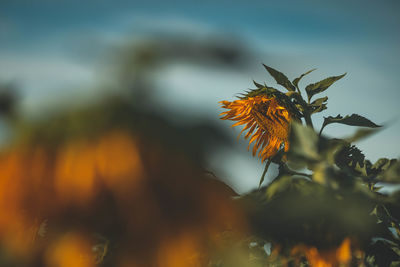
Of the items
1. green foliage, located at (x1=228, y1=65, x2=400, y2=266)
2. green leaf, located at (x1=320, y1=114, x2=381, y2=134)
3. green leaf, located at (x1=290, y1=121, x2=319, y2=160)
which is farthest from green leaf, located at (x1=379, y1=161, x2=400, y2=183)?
green leaf, located at (x1=320, y1=114, x2=381, y2=134)

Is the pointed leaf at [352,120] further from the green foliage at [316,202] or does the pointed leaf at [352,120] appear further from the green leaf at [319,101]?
the green foliage at [316,202]

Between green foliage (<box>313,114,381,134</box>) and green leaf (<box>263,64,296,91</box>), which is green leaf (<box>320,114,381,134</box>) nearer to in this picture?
green foliage (<box>313,114,381,134</box>)

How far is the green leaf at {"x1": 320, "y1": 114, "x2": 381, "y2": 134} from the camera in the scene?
1029 mm

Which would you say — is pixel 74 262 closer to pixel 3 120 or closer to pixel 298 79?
pixel 3 120

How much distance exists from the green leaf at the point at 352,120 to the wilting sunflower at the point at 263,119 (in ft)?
0.46

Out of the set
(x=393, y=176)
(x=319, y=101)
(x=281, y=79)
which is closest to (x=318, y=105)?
(x=319, y=101)

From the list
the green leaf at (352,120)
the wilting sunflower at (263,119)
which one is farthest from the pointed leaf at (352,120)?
the wilting sunflower at (263,119)

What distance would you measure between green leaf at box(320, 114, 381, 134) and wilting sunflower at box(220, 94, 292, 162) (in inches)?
5.5

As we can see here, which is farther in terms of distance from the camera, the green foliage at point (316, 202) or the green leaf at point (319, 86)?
the green leaf at point (319, 86)

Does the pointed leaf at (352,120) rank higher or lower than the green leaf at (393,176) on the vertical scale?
higher

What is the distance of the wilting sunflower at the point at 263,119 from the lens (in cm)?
119

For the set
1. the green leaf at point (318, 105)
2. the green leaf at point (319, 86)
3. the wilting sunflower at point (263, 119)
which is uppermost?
the green leaf at point (319, 86)

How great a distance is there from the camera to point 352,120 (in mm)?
1050

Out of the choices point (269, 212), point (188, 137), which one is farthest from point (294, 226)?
point (188, 137)
